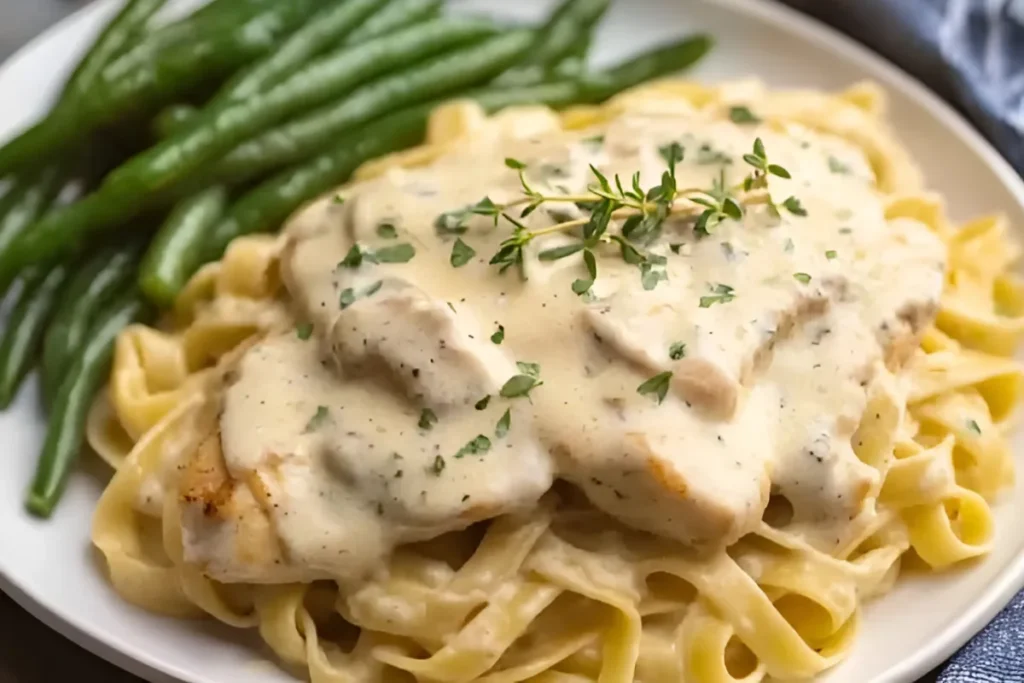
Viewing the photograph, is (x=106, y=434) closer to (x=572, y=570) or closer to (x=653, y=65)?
(x=572, y=570)

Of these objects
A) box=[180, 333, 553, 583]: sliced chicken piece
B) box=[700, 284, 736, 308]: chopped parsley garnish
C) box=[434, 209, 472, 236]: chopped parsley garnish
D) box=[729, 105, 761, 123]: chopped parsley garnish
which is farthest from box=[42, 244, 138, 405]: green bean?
box=[729, 105, 761, 123]: chopped parsley garnish

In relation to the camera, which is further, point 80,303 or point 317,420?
point 80,303

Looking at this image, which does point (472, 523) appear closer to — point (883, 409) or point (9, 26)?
point (883, 409)

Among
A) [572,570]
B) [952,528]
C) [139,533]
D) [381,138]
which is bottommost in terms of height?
[952,528]

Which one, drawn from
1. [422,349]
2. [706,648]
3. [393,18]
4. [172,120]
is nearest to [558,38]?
[393,18]

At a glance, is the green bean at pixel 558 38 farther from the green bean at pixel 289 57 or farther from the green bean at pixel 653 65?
the green bean at pixel 289 57
